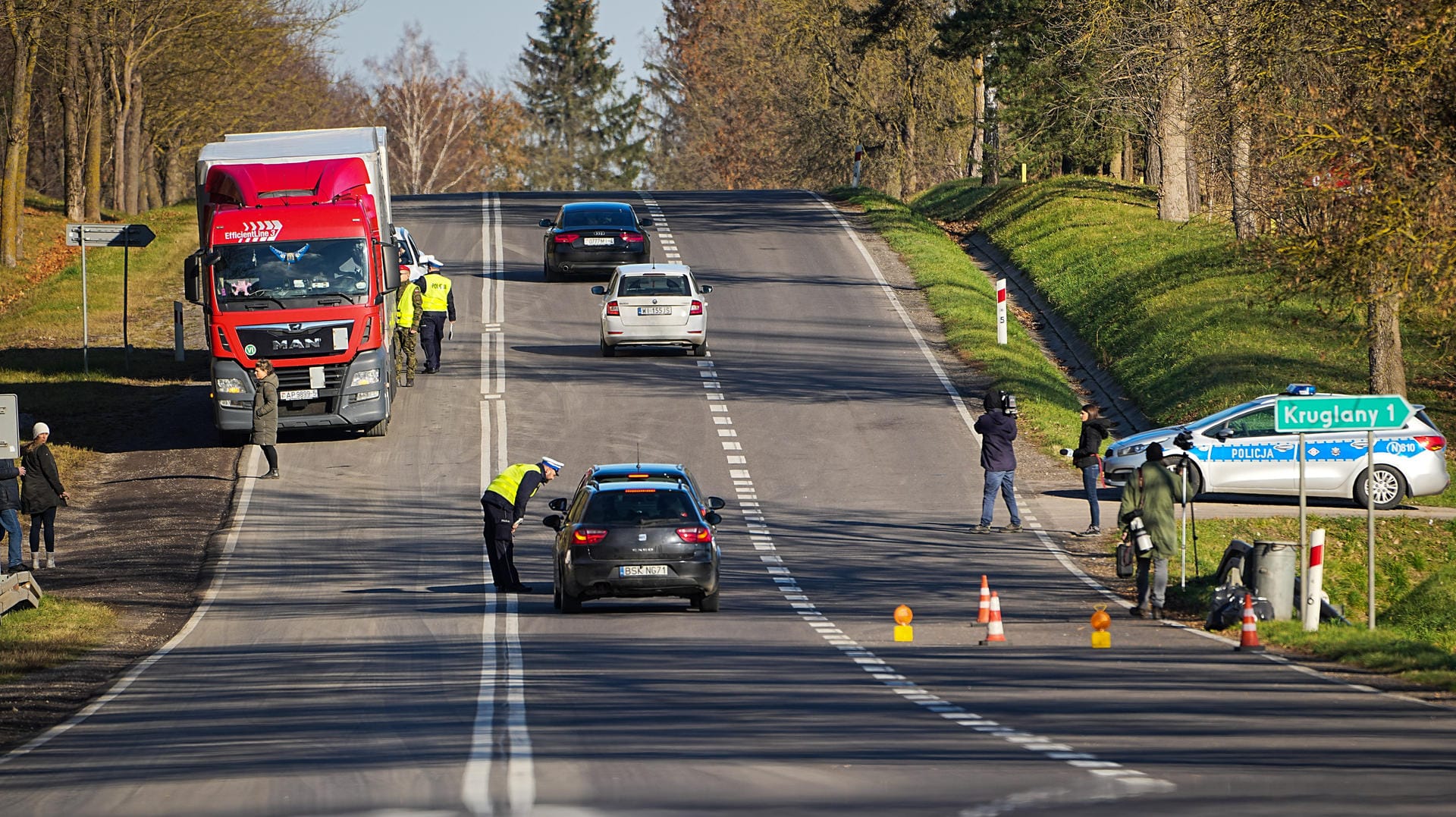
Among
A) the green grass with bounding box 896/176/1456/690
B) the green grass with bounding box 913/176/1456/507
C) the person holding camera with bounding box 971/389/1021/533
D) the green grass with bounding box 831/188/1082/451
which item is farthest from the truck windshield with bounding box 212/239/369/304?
the green grass with bounding box 913/176/1456/507

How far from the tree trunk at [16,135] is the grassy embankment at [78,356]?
0.85 meters

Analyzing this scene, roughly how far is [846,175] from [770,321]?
126 ft

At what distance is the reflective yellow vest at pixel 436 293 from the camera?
3141 cm

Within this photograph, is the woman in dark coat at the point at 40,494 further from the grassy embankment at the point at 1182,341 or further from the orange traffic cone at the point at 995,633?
the grassy embankment at the point at 1182,341

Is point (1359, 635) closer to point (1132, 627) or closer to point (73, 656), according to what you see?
point (1132, 627)

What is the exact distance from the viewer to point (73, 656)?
17.3 m

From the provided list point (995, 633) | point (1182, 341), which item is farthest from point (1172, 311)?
point (995, 633)

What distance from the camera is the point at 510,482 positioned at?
65.4ft

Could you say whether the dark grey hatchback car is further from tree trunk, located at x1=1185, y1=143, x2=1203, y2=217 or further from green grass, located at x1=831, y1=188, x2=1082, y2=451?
→ tree trunk, located at x1=1185, y1=143, x2=1203, y2=217

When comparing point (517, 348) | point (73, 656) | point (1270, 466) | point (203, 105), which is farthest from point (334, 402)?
point (203, 105)

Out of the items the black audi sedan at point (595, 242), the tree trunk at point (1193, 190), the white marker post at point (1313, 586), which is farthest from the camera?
the tree trunk at point (1193, 190)

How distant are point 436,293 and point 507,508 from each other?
1268 cm

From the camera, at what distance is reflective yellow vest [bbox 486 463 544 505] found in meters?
19.8

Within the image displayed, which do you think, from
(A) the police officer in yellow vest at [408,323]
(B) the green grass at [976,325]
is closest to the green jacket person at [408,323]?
(A) the police officer in yellow vest at [408,323]
